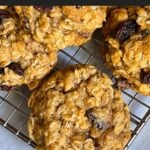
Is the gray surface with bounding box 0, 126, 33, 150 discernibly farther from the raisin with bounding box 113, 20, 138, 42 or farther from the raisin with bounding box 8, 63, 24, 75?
the raisin with bounding box 113, 20, 138, 42

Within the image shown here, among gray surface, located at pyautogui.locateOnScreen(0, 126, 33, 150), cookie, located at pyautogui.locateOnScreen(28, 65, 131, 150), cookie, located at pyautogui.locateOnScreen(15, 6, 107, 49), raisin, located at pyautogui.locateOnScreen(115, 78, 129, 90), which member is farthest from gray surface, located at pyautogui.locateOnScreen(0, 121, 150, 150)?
cookie, located at pyautogui.locateOnScreen(15, 6, 107, 49)

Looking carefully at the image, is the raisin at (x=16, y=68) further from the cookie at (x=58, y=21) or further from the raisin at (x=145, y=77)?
the raisin at (x=145, y=77)

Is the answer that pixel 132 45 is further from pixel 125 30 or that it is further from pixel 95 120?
pixel 95 120

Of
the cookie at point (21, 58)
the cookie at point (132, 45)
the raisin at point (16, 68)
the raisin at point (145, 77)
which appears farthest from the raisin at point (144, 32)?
the raisin at point (16, 68)

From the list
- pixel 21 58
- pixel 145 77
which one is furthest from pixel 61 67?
pixel 145 77

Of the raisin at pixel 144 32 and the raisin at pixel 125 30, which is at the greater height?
the raisin at pixel 144 32

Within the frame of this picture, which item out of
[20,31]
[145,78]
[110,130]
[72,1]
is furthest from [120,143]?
[72,1]

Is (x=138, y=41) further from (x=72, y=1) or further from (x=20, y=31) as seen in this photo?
(x=72, y=1)

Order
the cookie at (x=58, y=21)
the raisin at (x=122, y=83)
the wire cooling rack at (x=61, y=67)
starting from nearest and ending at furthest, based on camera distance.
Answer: the cookie at (x=58, y=21), the raisin at (x=122, y=83), the wire cooling rack at (x=61, y=67)
